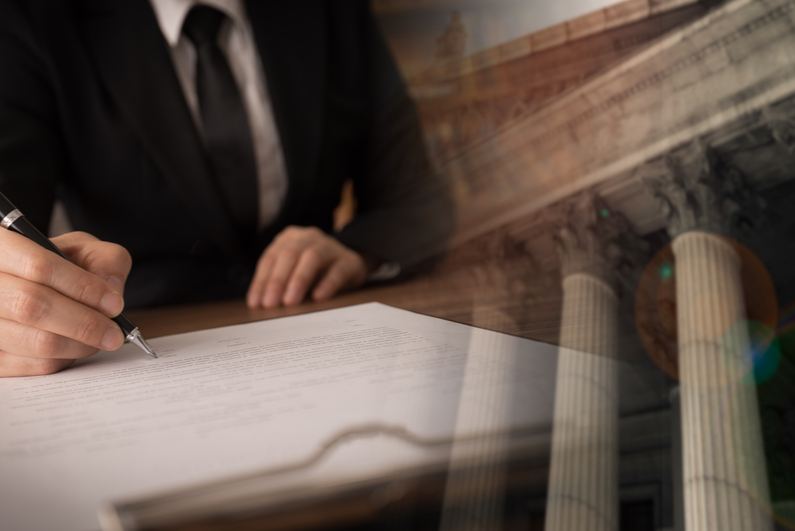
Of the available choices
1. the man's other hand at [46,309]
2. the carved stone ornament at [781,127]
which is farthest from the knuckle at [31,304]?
the carved stone ornament at [781,127]

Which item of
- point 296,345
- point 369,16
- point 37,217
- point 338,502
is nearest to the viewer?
point 338,502

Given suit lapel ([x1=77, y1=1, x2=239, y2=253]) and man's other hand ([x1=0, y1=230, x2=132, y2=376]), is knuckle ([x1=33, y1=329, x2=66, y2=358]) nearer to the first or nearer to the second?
man's other hand ([x1=0, y1=230, x2=132, y2=376])

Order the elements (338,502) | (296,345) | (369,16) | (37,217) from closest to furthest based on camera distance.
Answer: (338,502) < (296,345) < (37,217) < (369,16)

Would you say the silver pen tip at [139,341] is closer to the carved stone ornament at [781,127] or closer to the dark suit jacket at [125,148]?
the dark suit jacket at [125,148]

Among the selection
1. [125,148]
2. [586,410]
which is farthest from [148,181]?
[586,410]

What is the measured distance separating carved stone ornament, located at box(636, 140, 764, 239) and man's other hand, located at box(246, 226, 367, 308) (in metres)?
0.26

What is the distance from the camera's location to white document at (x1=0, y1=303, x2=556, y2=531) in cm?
12

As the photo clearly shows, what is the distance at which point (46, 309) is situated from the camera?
218 millimetres

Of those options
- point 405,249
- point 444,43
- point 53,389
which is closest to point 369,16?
point 444,43

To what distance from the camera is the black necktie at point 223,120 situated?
1.51ft

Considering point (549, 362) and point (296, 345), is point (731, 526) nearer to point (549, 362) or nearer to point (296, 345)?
point (549, 362)

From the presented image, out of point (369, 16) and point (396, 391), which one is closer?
point (396, 391)

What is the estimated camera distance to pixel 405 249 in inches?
21.1

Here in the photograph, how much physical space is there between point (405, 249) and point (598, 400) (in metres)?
0.39
